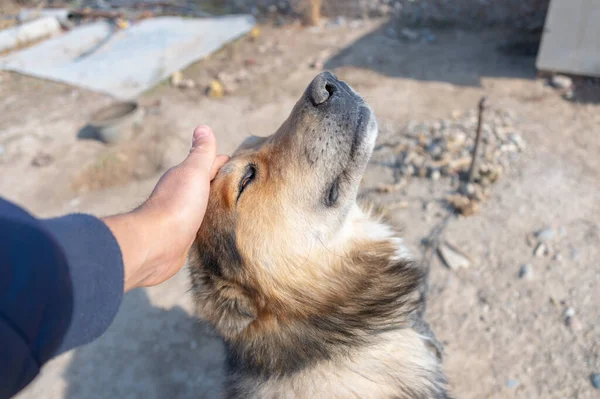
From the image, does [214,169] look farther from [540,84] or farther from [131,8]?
[131,8]

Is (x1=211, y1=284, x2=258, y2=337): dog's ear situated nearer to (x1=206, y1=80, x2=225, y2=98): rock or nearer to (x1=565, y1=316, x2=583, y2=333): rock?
(x1=565, y1=316, x2=583, y2=333): rock

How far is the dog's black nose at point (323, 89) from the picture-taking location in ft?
7.42

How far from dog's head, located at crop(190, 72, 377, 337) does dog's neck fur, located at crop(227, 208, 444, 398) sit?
11 centimetres

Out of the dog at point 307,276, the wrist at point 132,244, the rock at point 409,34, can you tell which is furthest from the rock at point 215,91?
the wrist at point 132,244

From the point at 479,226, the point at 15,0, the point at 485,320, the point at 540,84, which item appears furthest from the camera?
the point at 15,0

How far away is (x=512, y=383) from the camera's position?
3.14 m

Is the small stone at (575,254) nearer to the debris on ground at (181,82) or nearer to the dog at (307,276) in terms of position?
the dog at (307,276)

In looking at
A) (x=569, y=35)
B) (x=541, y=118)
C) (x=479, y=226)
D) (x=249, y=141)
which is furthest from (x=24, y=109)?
(x=569, y=35)

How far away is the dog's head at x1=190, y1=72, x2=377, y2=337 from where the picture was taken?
2.15 m

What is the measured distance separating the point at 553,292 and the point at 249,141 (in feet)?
9.35

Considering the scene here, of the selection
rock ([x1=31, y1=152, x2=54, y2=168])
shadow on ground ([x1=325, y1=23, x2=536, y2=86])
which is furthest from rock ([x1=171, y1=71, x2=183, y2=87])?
shadow on ground ([x1=325, y1=23, x2=536, y2=86])

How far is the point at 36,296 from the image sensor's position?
1166 millimetres

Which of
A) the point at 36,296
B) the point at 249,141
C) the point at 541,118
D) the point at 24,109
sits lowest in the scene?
the point at 24,109

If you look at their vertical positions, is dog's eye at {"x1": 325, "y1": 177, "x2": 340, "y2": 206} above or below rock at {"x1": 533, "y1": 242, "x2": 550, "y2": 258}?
above
